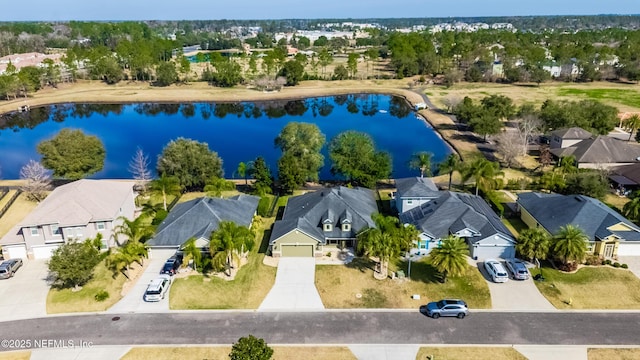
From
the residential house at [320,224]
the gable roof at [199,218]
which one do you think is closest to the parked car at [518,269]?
the residential house at [320,224]

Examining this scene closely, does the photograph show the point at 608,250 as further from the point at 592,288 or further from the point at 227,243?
the point at 227,243

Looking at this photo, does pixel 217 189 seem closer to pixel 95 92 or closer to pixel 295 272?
pixel 295 272

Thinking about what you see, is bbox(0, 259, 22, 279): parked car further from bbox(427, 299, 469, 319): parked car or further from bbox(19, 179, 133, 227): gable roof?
bbox(427, 299, 469, 319): parked car

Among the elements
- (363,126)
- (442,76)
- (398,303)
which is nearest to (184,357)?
(398,303)

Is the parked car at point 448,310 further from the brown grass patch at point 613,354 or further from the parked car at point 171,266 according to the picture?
the parked car at point 171,266

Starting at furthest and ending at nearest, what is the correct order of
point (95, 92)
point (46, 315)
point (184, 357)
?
point (95, 92)
point (46, 315)
point (184, 357)
